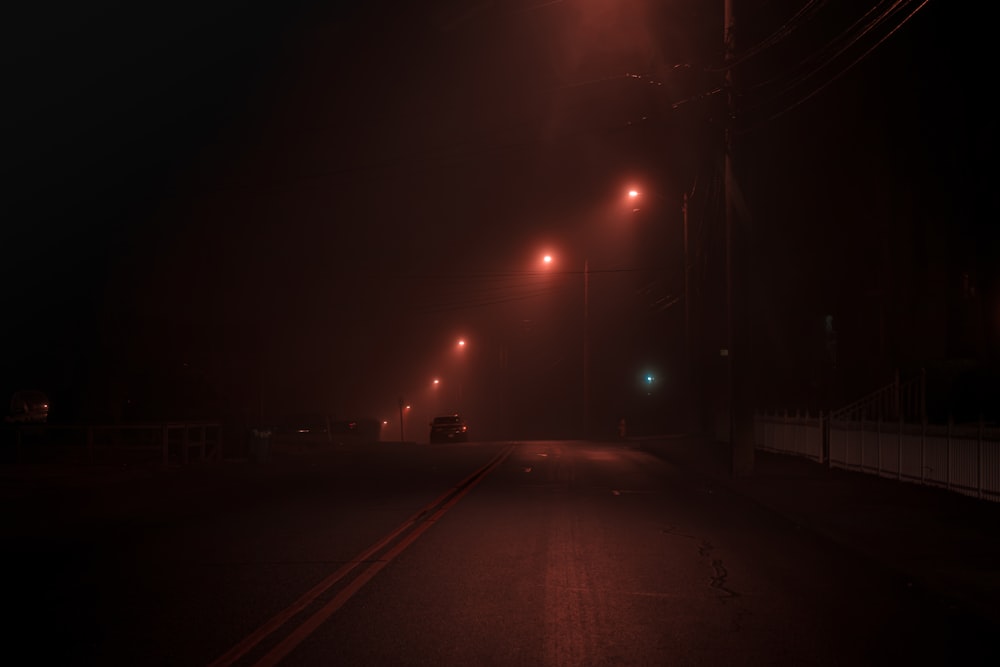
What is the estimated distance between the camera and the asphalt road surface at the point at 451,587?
7.18m

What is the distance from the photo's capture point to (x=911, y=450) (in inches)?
819

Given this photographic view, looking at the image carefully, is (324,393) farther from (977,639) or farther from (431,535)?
(977,639)

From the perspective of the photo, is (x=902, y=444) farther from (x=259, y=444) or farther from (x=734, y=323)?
(x=259, y=444)

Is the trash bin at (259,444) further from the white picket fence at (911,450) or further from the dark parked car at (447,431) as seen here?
the dark parked car at (447,431)

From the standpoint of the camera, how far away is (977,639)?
7.72 meters

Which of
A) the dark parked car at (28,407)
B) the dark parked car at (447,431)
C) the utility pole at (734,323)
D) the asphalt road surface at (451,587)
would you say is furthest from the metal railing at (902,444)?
Answer: the dark parked car at (28,407)

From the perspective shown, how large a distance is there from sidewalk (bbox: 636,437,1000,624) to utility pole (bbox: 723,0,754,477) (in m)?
0.66

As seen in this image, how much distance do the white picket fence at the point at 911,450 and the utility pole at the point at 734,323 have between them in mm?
2713

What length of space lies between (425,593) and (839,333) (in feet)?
117

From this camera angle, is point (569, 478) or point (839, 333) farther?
point (839, 333)

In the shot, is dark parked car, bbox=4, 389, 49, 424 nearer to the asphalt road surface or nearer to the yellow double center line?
the asphalt road surface

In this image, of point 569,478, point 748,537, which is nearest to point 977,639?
point 748,537

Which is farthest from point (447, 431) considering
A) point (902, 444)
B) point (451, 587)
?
point (451, 587)

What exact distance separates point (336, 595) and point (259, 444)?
75.8 ft
